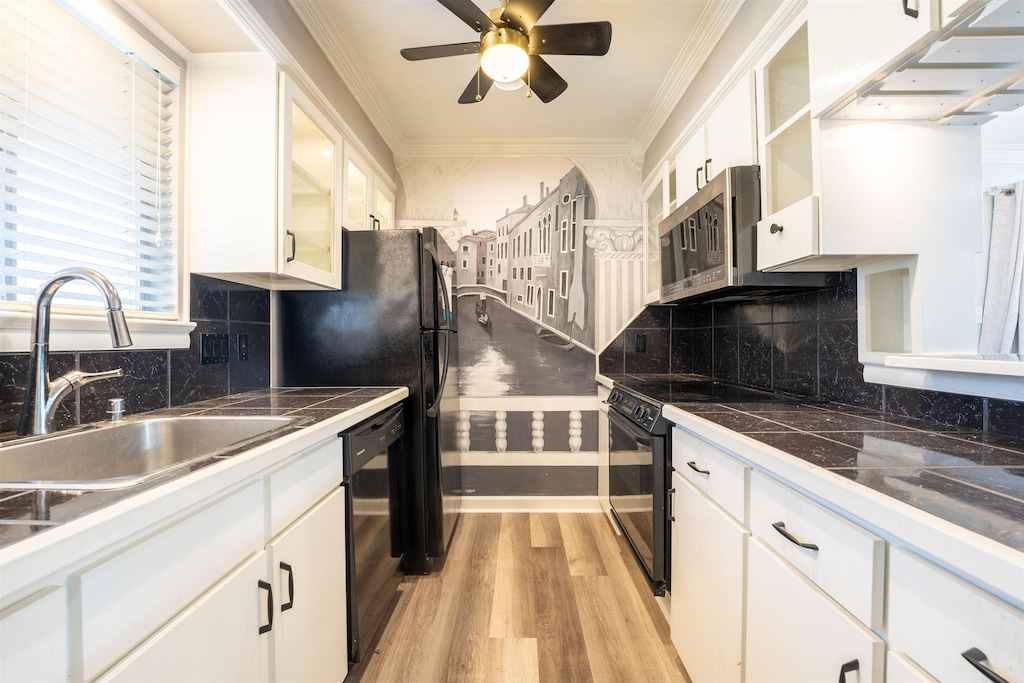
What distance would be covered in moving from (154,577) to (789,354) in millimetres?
2182

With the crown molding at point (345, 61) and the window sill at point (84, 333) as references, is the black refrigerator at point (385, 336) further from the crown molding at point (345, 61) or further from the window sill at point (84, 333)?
the crown molding at point (345, 61)

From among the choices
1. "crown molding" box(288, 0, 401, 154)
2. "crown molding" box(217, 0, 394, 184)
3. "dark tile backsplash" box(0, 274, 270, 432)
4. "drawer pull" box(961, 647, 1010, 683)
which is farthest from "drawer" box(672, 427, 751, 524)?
"crown molding" box(288, 0, 401, 154)

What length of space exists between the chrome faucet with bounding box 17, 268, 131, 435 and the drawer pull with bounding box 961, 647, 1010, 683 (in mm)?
1570

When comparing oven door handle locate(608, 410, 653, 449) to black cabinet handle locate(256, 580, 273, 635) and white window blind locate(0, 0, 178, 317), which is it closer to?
black cabinet handle locate(256, 580, 273, 635)

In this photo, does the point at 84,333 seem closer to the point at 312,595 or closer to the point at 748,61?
the point at 312,595

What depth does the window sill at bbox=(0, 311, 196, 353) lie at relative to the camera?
3.28 feet

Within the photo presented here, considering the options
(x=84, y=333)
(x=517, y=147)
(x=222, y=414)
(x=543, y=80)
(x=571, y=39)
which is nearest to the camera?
(x=84, y=333)

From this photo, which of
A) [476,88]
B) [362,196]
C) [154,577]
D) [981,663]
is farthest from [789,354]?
[362,196]

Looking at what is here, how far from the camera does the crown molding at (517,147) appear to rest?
2936mm

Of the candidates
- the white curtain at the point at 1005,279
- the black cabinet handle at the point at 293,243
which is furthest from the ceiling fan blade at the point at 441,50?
the white curtain at the point at 1005,279

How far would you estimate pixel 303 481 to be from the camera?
1107 millimetres

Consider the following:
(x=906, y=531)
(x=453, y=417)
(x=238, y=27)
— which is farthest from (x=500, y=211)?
(x=906, y=531)

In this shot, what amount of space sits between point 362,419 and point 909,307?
68.7 inches

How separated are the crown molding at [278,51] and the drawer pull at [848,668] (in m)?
2.20
